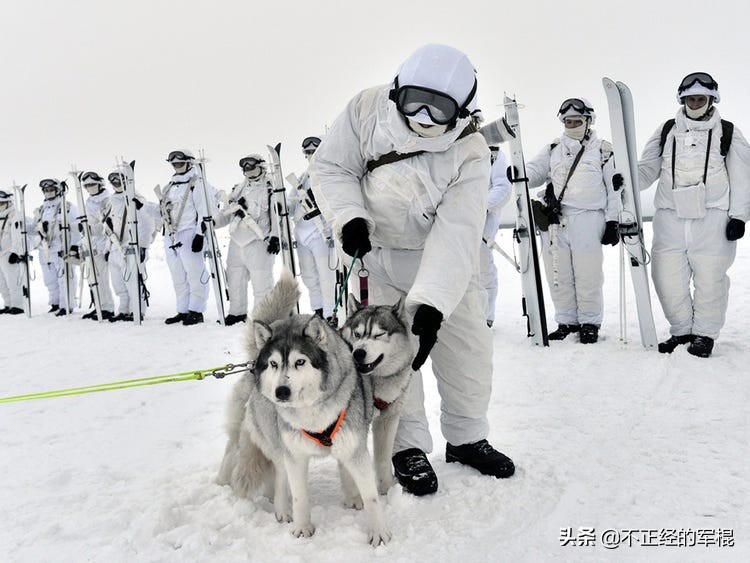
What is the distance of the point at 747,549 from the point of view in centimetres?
223

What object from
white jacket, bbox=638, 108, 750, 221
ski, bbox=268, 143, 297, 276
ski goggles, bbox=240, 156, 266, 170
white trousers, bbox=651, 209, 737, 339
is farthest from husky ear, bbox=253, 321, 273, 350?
ski goggles, bbox=240, 156, 266, 170

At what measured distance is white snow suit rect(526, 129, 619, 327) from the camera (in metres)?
6.29

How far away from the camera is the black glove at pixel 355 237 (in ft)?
8.87

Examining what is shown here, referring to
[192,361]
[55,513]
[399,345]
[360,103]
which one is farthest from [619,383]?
[192,361]

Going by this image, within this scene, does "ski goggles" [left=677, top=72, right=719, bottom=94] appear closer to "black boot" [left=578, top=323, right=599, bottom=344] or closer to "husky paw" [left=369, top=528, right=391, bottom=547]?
"black boot" [left=578, top=323, right=599, bottom=344]

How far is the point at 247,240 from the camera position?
9188 mm

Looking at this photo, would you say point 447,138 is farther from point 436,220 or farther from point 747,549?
point 747,549

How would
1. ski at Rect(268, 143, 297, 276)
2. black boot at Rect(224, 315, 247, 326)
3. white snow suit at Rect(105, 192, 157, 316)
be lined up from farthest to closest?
white snow suit at Rect(105, 192, 157, 316) < black boot at Rect(224, 315, 247, 326) < ski at Rect(268, 143, 297, 276)

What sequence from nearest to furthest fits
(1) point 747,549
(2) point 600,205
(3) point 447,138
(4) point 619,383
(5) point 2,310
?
(1) point 747,549, (3) point 447,138, (4) point 619,383, (2) point 600,205, (5) point 2,310

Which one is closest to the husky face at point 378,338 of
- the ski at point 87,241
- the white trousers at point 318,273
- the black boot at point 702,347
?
the black boot at point 702,347

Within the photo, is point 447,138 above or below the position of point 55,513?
above

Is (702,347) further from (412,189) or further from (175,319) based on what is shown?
(175,319)

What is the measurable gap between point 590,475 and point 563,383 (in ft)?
5.84

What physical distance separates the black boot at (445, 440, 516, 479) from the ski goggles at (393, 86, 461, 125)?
1.71 m
